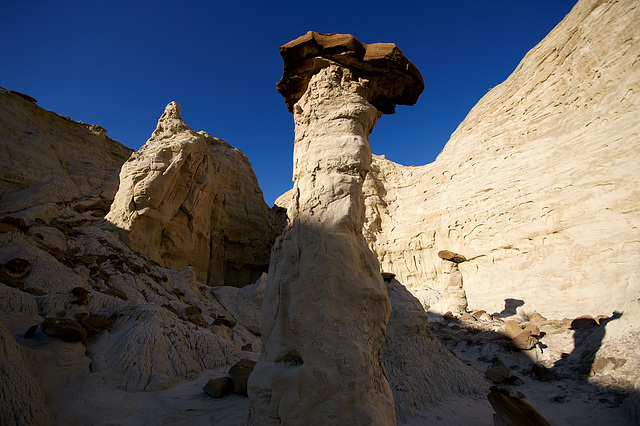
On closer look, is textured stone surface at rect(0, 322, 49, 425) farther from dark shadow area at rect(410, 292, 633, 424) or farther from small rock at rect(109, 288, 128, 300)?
dark shadow area at rect(410, 292, 633, 424)

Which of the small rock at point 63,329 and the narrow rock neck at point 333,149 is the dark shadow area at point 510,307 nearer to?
the narrow rock neck at point 333,149

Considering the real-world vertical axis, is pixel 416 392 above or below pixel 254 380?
below

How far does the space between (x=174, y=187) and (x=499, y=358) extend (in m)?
14.1

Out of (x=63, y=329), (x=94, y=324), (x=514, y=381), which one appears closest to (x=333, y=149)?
(x=63, y=329)

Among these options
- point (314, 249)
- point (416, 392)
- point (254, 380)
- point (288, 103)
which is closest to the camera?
point (254, 380)

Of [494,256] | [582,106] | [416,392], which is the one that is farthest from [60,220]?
[582,106]

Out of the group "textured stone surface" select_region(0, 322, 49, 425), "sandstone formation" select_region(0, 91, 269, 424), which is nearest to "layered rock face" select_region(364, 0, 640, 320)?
"sandstone formation" select_region(0, 91, 269, 424)

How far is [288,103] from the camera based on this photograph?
4.56 meters

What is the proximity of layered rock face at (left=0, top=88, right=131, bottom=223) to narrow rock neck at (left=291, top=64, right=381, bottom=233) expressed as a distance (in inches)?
488

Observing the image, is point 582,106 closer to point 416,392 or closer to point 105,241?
point 416,392

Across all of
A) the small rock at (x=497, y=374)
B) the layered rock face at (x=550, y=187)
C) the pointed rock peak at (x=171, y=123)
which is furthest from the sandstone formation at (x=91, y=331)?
the pointed rock peak at (x=171, y=123)

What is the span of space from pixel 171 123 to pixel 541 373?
16826mm

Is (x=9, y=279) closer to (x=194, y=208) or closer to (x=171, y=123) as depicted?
(x=194, y=208)

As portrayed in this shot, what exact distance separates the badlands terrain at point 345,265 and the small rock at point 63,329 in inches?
1.3
